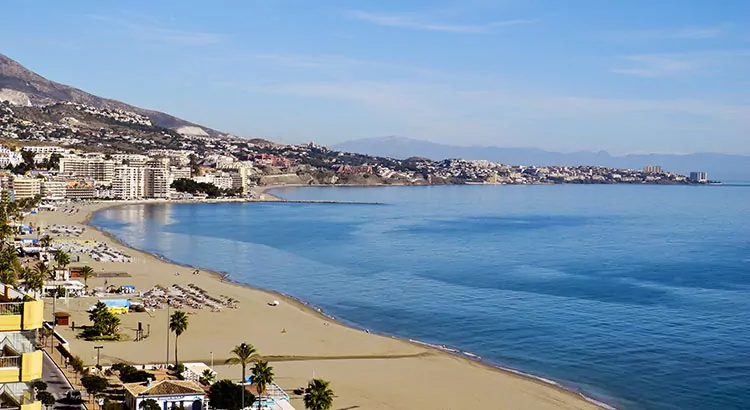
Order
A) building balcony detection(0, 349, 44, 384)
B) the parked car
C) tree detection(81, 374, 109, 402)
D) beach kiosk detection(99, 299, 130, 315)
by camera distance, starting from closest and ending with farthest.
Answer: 1. building balcony detection(0, 349, 44, 384)
2. the parked car
3. tree detection(81, 374, 109, 402)
4. beach kiosk detection(99, 299, 130, 315)

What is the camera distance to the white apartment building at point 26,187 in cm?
7406

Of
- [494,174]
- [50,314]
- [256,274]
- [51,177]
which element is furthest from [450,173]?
[50,314]

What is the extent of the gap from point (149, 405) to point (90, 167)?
275ft

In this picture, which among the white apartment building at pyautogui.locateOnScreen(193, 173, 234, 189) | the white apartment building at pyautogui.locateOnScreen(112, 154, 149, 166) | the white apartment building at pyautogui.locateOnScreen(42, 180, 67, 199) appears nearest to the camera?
the white apartment building at pyautogui.locateOnScreen(42, 180, 67, 199)

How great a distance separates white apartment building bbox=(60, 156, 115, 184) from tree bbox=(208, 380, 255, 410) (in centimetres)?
8042

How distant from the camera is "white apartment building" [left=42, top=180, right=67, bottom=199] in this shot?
254 ft

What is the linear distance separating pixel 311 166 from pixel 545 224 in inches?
4296

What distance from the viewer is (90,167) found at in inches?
3656

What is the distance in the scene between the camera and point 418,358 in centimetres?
2153

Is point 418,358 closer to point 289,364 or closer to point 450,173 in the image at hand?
point 289,364

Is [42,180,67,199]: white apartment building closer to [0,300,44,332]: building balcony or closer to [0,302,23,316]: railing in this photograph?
[0,302,23,316]: railing

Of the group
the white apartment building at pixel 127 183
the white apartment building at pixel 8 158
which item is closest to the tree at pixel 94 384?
the white apartment building at pixel 127 183

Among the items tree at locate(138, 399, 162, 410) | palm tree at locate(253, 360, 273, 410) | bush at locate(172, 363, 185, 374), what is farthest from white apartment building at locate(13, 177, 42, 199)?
palm tree at locate(253, 360, 273, 410)

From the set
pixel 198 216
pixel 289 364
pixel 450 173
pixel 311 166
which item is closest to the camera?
pixel 289 364
